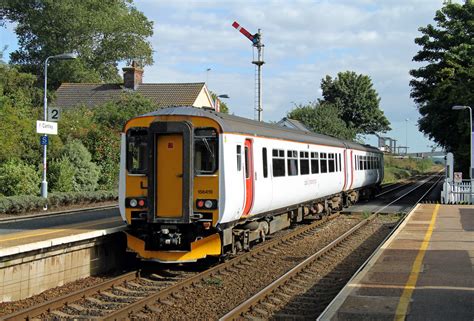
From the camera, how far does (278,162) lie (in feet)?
46.6

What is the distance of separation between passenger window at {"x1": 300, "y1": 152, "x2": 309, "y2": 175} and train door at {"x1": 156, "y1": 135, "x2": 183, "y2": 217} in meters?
6.17

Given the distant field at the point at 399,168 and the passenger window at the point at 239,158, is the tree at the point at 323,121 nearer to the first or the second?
the distant field at the point at 399,168

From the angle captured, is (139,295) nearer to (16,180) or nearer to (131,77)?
(16,180)

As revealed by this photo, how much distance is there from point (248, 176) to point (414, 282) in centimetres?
410

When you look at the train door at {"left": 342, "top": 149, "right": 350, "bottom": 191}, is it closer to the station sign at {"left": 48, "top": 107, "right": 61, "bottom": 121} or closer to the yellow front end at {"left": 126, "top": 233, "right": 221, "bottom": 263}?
the station sign at {"left": 48, "top": 107, "right": 61, "bottom": 121}

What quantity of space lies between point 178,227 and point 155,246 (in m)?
0.59

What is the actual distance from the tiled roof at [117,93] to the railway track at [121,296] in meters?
31.9

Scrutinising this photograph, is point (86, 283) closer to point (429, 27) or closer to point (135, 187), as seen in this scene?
point (135, 187)

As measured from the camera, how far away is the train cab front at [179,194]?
1080cm

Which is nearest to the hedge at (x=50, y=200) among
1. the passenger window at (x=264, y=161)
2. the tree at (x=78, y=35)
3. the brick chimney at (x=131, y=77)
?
the passenger window at (x=264, y=161)

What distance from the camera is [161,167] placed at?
11039mm

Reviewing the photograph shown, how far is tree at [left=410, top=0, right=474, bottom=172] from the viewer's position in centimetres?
3372

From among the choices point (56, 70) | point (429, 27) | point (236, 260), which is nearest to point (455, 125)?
point (429, 27)

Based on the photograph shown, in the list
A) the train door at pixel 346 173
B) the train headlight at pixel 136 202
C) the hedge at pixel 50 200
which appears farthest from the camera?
the train door at pixel 346 173
